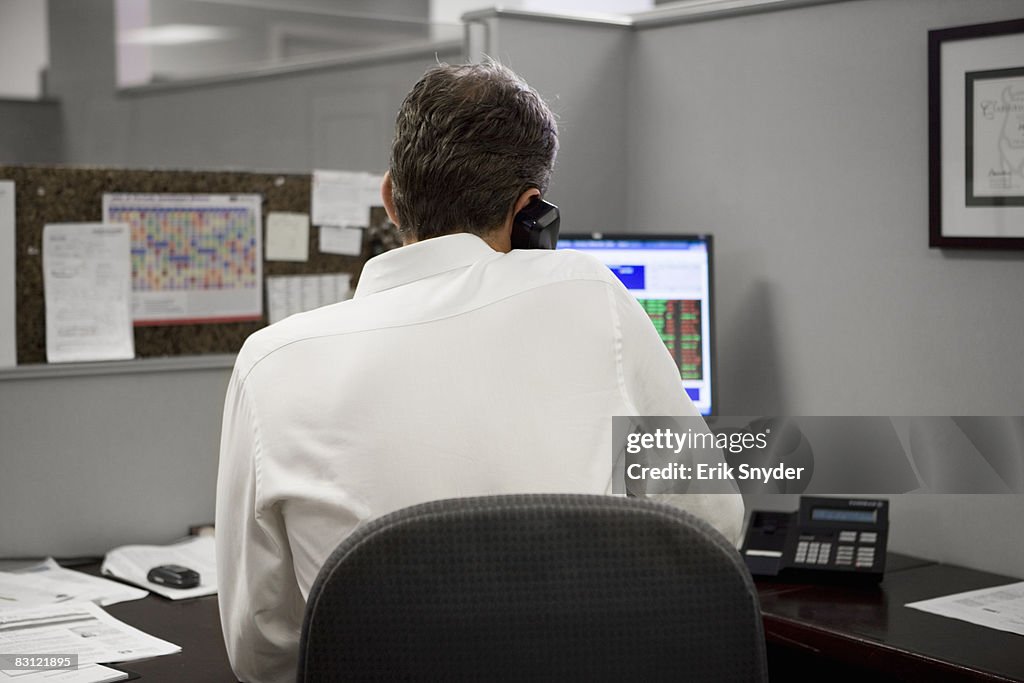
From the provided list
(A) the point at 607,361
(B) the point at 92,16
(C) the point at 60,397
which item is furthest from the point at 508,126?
(B) the point at 92,16

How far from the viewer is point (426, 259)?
110 centimetres

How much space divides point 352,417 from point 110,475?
0.91 metres

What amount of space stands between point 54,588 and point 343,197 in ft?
2.60

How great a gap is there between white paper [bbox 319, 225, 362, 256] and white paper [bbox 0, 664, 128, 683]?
90cm

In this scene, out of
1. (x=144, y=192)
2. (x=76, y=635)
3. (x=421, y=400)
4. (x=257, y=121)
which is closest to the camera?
(x=421, y=400)

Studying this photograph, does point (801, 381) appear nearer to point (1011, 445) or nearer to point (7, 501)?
point (1011, 445)

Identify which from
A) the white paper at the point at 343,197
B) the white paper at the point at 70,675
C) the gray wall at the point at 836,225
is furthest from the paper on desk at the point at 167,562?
the gray wall at the point at 836,225

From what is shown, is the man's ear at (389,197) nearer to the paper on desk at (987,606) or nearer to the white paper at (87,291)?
the white paper at (87,291)

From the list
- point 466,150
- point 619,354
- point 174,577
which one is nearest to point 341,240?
point 174,577

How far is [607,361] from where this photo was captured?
1067 mm

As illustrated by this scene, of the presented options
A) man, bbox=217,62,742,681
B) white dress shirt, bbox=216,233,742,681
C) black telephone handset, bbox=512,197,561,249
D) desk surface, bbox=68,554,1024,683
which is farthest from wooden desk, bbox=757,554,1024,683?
black telephone handset, bbox=512,197,561,249

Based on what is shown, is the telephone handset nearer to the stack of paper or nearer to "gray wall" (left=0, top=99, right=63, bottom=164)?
the stack of paper

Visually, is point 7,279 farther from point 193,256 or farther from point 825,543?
point 825,543

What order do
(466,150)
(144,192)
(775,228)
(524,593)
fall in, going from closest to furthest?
(524,593) → (466,150) → (144,192) → (775,228)
